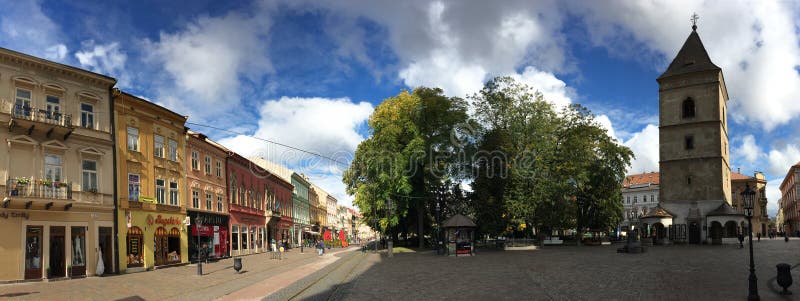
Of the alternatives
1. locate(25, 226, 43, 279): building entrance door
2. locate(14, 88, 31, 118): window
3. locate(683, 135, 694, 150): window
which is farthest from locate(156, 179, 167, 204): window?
locate(683, 135, 694, 150): window

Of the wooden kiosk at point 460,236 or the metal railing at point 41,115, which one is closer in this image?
the metal railing at point 41,115

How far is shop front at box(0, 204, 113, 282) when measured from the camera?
24.1 m

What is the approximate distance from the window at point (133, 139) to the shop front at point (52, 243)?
4.38m

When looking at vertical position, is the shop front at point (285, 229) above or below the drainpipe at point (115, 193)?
below

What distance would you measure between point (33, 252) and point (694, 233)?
175 ft

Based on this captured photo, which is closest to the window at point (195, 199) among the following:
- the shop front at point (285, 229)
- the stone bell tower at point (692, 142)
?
the shop front at point (285, 229)

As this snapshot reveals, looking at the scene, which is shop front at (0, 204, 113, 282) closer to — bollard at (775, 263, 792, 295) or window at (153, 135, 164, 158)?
window at (153, 135, 164, 158)

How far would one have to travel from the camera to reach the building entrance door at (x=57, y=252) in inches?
1017

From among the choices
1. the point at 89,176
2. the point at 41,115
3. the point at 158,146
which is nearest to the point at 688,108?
the point at 158,146

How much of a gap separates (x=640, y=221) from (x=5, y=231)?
175 ft

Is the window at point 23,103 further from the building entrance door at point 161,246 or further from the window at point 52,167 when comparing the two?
the building entrance door at point 161,246

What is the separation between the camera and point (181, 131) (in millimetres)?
37531

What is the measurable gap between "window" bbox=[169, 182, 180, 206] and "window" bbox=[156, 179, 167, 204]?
78cm

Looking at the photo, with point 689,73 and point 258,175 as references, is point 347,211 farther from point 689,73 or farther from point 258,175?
point 689,73
